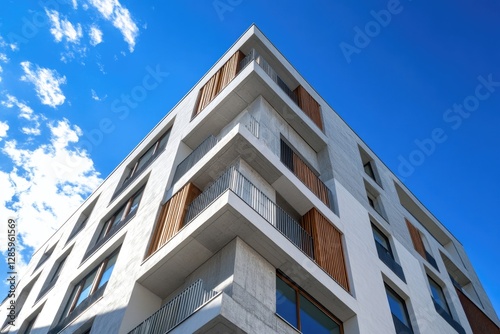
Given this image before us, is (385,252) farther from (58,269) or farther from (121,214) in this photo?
(58,269)

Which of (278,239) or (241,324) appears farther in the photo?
(278,239)

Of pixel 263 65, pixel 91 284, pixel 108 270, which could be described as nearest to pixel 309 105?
pixel 263 65

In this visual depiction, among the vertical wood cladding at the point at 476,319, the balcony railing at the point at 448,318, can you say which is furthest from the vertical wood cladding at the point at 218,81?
the vertical wood cladding at the point at 476,319

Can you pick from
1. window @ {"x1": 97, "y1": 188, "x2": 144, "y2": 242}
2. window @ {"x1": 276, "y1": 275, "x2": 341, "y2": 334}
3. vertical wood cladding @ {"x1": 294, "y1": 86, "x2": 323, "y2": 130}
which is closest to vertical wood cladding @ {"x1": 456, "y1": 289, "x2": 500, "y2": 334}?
vertical wood cladding @ {"x1": 294, "y1": 86, "x2": 323, "y2": 130}

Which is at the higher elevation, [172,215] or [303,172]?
[303,172]

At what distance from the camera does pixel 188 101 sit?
76.0 feet

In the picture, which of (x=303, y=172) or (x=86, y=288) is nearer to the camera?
(x=303, y=172)

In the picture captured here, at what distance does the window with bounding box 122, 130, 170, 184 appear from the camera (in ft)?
73.8

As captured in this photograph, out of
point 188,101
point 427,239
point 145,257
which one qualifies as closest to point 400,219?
point 427,239

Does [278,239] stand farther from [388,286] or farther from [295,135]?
[295,135]

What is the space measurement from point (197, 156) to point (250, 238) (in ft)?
17.7

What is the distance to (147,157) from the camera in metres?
23.8

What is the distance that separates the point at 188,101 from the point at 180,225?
35.0ft

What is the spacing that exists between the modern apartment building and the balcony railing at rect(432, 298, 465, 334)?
10cm
